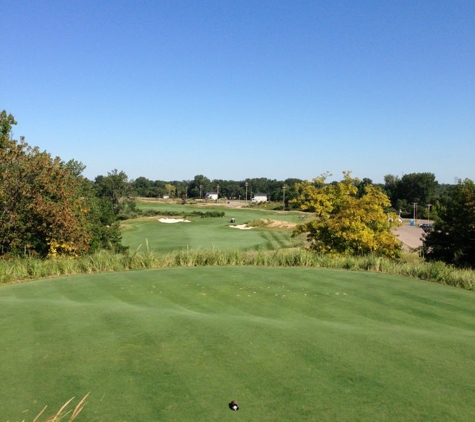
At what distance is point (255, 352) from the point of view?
5.38m

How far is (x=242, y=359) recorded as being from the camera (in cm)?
515

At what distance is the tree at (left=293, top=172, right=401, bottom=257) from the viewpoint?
19234mm

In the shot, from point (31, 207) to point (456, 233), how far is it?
21192mm

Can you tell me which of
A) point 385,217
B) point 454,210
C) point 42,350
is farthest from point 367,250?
point 42,350

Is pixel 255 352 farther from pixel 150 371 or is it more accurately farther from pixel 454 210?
pixel 454 210

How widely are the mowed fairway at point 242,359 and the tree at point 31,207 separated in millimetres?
9662

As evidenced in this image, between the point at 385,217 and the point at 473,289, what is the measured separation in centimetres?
917


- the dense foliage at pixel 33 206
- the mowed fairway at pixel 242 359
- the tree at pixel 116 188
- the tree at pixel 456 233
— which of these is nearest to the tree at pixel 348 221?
the tree at pixel 456 233

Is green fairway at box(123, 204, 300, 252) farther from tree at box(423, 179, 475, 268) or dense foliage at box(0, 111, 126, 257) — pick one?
dense foliage at box(0, 111, 126, 257)

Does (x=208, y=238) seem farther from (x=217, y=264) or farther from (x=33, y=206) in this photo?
(x=217, y=264)

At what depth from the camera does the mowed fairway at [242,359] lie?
402 cm

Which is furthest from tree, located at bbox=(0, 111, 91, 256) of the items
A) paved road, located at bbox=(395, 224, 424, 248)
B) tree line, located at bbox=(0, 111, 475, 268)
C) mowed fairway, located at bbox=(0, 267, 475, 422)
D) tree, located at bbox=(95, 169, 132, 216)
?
tree, located at bbox=(95, 169, 132, 216)

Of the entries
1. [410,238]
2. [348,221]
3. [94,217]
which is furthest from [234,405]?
[410,238]

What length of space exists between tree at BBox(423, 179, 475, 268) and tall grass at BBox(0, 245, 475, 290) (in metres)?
8.24
